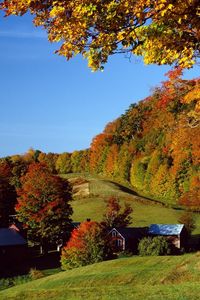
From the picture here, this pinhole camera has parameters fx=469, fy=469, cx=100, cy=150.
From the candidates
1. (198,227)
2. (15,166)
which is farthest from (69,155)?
(198,227)

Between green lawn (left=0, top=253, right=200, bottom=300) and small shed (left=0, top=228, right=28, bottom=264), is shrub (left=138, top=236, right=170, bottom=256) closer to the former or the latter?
green lawn (left=0, top=253, right=200, bottom=300)

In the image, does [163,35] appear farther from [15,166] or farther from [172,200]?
[172,200]

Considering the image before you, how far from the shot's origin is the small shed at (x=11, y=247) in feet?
200

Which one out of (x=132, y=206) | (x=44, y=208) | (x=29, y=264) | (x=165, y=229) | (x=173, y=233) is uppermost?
(x=132, y=206)

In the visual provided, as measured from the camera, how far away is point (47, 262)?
2301 inches

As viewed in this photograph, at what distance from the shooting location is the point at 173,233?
221ft

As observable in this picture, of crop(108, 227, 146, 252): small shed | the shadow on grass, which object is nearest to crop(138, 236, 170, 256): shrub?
crop(108, 227, 146, 252): small shed

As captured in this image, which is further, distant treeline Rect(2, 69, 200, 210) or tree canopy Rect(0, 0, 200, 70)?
distant treeline Rect(2, 69, 200, 210)

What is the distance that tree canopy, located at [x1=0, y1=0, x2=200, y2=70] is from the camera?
12.6 meters

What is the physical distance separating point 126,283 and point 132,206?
62.1m

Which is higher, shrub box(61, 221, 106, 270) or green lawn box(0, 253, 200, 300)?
shrub box(61, 221, 106, 270)

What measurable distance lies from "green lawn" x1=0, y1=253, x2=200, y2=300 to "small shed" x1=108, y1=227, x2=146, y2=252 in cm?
2039

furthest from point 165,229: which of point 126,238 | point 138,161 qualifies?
point 138,161

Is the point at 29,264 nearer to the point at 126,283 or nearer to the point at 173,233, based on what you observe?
the point at 173,233
